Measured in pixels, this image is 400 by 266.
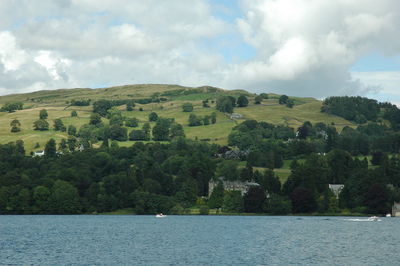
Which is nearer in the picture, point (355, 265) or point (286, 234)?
point (355, 265)

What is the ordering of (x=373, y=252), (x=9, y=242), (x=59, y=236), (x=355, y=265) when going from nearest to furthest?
(x=355, y=265) < (x=373, y=252) < (x=9, y=242) < (x=59, y=236)

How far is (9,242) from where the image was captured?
111m

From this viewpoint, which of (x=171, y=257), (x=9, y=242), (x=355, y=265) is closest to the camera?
(x=355, y=265)

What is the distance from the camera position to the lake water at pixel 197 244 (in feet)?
288

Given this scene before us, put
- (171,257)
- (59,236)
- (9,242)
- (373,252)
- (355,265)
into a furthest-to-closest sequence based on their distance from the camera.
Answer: (59,236) < (9,242) < (373,252) < (171,257) < (355,265)

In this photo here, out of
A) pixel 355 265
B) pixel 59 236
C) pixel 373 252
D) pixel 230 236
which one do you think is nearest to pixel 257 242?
pixel 230 236

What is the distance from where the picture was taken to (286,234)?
132m

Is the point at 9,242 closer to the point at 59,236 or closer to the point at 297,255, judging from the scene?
the point at 59,236

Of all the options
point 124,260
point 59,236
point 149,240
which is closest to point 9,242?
point 59,236

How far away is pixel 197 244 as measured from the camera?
110188mm

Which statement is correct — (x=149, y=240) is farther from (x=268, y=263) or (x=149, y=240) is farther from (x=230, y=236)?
(x=268, y=263)

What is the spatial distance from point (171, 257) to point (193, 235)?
37.9 metres

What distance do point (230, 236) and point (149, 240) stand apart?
1837cm

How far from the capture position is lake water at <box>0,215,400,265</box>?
8781cm
